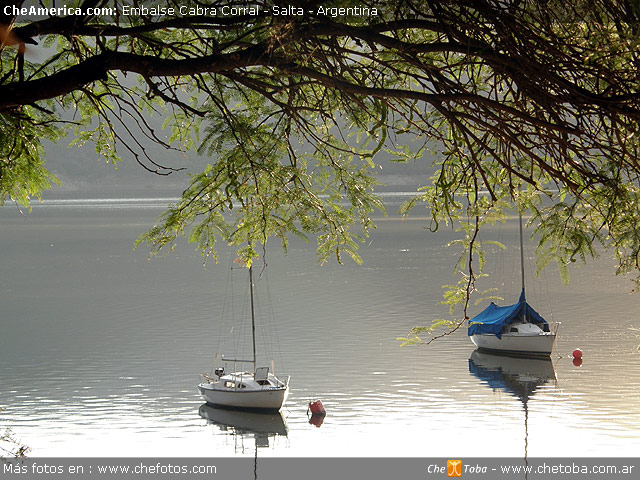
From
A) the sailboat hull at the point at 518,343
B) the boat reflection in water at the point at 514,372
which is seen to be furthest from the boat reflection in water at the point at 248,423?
the sailboat hull at the point at 518,343

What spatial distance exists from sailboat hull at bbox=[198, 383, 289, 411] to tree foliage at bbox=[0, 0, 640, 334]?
A: 2483 cm

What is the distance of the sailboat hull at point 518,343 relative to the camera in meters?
41.0

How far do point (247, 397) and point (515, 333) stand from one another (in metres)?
15.3

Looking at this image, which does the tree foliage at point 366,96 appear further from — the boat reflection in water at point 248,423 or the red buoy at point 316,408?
the red buoy at point 316,408

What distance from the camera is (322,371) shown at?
3816 cm

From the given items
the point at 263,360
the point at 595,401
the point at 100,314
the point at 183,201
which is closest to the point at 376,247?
the point at 100,314

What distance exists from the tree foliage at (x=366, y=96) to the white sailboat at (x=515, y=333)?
114ft

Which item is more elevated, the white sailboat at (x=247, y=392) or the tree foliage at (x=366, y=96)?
the tree foliage at (x=366, y=96)

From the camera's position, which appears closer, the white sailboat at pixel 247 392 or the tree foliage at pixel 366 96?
the tree foliage at pixel 366 96

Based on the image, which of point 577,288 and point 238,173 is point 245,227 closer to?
point 238,173
